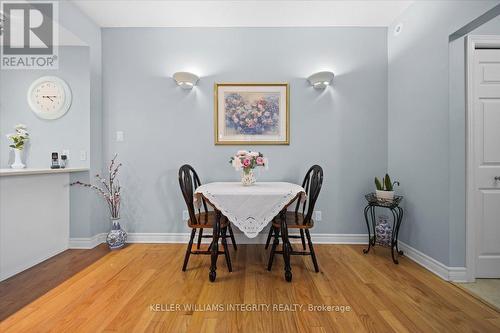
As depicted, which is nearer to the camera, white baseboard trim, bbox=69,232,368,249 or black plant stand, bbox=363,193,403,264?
black plant stand, bbox=363,193,403,264

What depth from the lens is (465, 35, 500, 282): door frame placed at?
1.90 m

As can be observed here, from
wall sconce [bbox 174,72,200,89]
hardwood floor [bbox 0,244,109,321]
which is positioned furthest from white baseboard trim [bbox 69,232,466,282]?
wall sconce [bbox 174,72,200,89]

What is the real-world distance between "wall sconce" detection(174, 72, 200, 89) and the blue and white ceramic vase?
67.9 inches

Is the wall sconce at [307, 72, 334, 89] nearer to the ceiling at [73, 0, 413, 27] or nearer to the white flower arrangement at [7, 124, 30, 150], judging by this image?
the ceiling at [73, 0, 413, 27]

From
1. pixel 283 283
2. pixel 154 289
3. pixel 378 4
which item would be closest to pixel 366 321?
pixel 283 283

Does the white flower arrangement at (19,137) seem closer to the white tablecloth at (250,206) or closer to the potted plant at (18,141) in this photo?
the potted plant at (18,141)

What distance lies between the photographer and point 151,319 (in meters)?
1.50

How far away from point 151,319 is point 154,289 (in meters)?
0.37

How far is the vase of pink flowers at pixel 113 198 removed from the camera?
8.75ft

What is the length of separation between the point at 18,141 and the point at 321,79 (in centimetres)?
341

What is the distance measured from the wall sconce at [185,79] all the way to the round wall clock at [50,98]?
1271mm

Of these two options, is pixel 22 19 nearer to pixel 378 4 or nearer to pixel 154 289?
pixel 154 289

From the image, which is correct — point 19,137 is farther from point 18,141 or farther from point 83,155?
point 83,155

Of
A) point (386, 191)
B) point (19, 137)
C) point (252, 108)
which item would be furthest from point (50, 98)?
point (386, 191)
